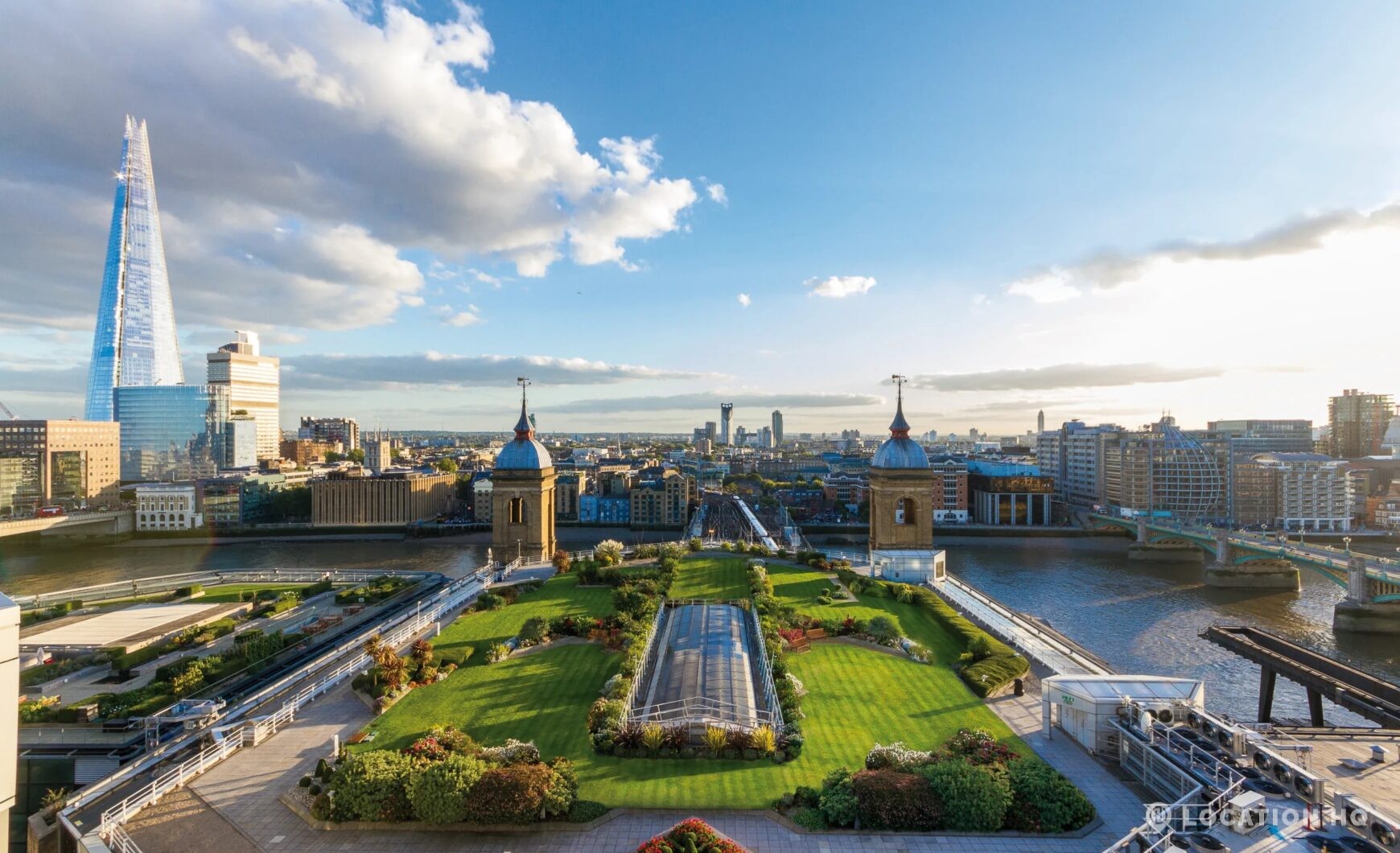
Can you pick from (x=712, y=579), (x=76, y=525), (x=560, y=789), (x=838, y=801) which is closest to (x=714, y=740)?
(x=838, y=801)

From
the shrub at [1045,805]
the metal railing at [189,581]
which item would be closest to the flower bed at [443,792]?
the shrub at [1045,805]

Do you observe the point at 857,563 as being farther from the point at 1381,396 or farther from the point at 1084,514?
the point at 1381,396

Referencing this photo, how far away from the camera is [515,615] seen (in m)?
31.2

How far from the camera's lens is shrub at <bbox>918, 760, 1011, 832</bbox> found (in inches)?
533

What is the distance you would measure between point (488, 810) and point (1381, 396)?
611 ft

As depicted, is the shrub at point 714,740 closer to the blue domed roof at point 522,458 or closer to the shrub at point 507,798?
the shrub at point 507,798

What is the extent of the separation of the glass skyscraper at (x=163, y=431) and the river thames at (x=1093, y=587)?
1893 inches

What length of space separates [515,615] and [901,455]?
23170 millimetres

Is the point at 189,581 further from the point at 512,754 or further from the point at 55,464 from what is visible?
the point at 55,464

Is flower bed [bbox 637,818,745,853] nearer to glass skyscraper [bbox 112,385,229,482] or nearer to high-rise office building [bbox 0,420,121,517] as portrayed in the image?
high-rise office building [bbox 0,420,121,517]

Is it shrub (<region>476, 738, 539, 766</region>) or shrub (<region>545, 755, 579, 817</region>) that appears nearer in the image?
shrub (<region>545, 755, 579, 817</region>)

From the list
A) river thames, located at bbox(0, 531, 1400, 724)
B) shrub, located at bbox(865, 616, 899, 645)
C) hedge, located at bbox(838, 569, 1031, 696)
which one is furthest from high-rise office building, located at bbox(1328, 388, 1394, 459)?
shrub, located at bbox(865, 616, 899, 645)

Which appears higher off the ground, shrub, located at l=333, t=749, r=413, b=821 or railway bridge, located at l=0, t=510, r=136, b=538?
shrub, located at l=333, t=749, r=413, b=821

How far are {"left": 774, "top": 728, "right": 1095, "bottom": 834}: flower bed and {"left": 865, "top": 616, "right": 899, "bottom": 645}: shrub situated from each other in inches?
458
